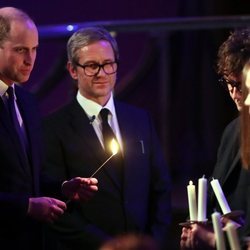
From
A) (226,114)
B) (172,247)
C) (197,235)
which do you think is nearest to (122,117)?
(197,235)

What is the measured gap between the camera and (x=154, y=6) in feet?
26.4

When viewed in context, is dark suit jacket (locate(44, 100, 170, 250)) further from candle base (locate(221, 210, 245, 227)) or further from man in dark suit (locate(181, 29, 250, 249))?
candle base (locate(221, 210, 245, 227))

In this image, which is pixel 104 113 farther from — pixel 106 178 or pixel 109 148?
pixel 106 178

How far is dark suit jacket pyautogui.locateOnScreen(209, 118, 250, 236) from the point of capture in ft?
11.1

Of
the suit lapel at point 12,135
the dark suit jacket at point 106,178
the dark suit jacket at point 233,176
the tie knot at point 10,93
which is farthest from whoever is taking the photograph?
the dark suit jacket at point 106,178

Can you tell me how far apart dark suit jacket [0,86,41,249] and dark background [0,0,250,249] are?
10.7 feet

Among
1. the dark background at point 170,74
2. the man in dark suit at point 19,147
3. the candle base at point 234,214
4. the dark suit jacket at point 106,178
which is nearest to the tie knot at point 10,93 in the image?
the man in dark suit at point 19,147

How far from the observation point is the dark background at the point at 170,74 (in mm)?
7242

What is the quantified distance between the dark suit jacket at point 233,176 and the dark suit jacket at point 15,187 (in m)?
0.79

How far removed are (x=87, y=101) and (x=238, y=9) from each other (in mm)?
3968

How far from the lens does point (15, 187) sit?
3523mm

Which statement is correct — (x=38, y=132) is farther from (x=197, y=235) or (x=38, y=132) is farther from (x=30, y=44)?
(x=197, y=235)

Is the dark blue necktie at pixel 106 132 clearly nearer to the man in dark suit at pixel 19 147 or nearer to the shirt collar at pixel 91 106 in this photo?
the shirt collar at pixel 91 106

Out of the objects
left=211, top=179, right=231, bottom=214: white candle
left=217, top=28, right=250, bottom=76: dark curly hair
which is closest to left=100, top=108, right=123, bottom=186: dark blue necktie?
left=217, top=28, right=250, bottom=76: dark curly hair
